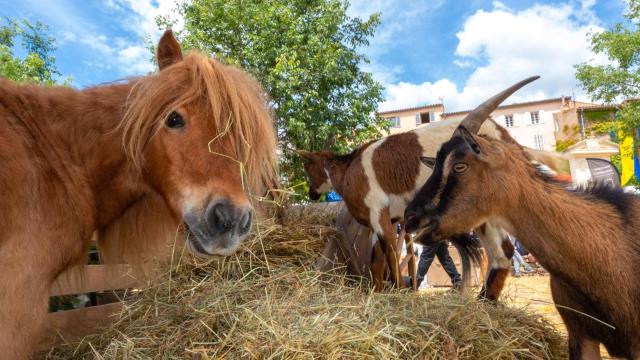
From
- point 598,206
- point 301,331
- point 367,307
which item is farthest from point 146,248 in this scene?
point 598,206

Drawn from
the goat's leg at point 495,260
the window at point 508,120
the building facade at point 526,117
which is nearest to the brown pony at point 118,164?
the goat's leg at point 495,260

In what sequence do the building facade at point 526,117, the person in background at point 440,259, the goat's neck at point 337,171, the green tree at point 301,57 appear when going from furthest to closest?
1. the building facade at point 526,117
2. the green tree at point 301,57
3. the person in background at point 440,259
4. the goat's neck at point 337,171

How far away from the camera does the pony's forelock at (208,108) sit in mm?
1942

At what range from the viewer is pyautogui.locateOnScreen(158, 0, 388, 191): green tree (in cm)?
1227

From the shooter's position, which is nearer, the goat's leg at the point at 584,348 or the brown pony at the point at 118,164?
the brown pony at the point at 118,164

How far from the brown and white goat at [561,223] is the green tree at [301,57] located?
8299mm

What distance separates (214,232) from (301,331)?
901mm

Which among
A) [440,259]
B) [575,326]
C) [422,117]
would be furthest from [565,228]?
[422,117]

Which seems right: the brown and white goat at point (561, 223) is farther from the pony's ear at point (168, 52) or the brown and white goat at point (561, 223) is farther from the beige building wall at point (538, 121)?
the beige building wall at point (538, 121)

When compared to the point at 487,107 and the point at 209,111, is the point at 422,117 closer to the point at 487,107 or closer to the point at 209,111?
the point at 487,107

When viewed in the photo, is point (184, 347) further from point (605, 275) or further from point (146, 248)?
point (605, 275)

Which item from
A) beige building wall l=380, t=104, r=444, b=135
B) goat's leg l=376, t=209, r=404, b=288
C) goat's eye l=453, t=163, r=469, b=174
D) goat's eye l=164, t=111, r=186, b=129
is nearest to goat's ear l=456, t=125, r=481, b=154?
goat's eye l=453, t=163, r=469, b=174

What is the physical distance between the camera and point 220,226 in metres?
1.74

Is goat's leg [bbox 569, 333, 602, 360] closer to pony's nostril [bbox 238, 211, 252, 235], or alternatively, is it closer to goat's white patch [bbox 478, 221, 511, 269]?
goat's white patch [bbox 478, 221, 511, 269]
